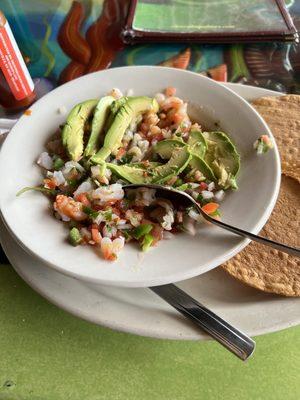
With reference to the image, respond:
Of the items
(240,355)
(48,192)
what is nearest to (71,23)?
(48,192)

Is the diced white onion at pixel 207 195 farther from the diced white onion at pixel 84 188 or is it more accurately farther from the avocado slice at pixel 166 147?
the diced white onion at pixel 84 188

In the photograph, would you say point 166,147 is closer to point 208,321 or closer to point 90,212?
point 90,212

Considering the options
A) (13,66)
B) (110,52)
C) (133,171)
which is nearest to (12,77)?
(13,66)

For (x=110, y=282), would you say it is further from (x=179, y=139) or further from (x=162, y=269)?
(x=179, y=139)

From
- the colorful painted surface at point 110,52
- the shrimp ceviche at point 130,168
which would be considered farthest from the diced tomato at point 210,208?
the colorful painted surface at point 110,52

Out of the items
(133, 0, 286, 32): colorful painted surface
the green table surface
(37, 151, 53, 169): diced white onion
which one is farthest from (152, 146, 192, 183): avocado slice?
(133, 0, 286, 32): colorful painted surface
